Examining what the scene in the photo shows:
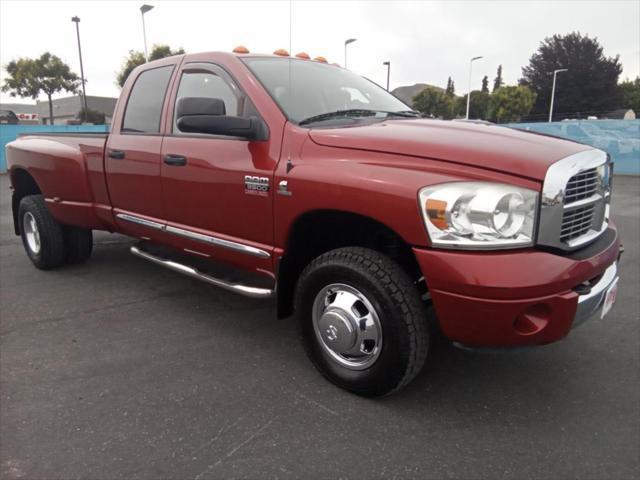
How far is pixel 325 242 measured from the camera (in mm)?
2928

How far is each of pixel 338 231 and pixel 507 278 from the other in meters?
1.08

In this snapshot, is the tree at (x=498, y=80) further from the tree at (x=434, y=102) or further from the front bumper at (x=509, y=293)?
the front bumper at (x=509, y=293)

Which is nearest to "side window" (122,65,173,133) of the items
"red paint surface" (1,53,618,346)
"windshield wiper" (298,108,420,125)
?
"red paint surface" (1,53,618,346)

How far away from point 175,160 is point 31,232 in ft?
8.78

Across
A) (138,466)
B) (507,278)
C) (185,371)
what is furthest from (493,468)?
(185,371)

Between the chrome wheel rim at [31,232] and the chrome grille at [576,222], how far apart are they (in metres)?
4.65

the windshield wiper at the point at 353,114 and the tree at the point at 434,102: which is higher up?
the tree at the point at 434,102

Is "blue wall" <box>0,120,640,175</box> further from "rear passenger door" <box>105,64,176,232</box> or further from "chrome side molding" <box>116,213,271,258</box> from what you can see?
"chrome side molding" <box>116,213,271,258</box>

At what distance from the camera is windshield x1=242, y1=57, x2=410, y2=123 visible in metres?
3.03

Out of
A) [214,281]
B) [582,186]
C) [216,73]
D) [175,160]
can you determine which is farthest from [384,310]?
[216,73]

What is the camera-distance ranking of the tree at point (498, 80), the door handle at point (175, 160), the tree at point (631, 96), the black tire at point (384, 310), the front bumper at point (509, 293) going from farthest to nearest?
the tree at point (498, 80) → the tree at point (631, 96) → the door handle at point (175, 160) → the black tire at point (384, 310) → the front bumper at point (509, 293)

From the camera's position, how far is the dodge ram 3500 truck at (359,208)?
2096 millimetres

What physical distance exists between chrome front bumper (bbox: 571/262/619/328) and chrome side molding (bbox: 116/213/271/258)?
1.63m

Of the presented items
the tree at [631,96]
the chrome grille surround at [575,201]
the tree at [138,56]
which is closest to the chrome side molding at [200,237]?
the chrome grille surround at [575,201]
